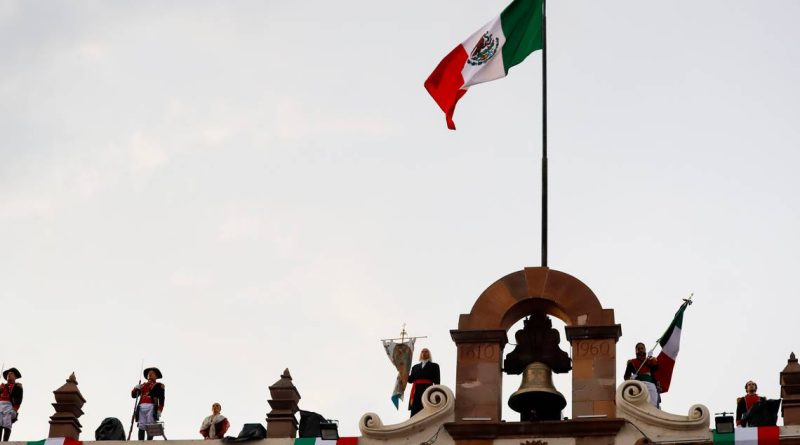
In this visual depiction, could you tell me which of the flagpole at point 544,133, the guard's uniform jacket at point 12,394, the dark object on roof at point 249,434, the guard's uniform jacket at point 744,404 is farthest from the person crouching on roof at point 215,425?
the guard's uniform jacket at point 744,404

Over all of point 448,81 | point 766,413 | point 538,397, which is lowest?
point 766,413

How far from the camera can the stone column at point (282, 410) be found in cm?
4544

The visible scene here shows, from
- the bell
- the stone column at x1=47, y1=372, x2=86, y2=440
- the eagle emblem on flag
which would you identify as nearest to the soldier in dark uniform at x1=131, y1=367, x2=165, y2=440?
the stone column at x1=47, y1=372, x2=86, y2=440

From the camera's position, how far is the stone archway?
4391 cm

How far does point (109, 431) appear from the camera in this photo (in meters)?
46.2

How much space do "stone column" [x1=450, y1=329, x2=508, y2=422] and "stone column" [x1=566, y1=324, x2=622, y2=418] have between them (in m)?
1.63

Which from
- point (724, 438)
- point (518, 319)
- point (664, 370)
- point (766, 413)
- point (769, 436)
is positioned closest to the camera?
point (769, 436)

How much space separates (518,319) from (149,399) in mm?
8746

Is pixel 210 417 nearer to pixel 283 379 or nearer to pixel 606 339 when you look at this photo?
pixel 283 379

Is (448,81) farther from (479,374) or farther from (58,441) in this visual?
(58,441)

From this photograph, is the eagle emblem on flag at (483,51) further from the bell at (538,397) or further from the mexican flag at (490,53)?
the bell at (538,397)

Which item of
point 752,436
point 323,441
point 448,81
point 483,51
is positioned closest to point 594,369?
point 752,436

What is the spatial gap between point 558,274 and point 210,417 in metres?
8.41

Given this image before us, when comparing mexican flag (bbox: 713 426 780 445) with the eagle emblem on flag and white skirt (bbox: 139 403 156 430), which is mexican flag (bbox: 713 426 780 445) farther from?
white skirt (bbox: 139 403 156 430)
